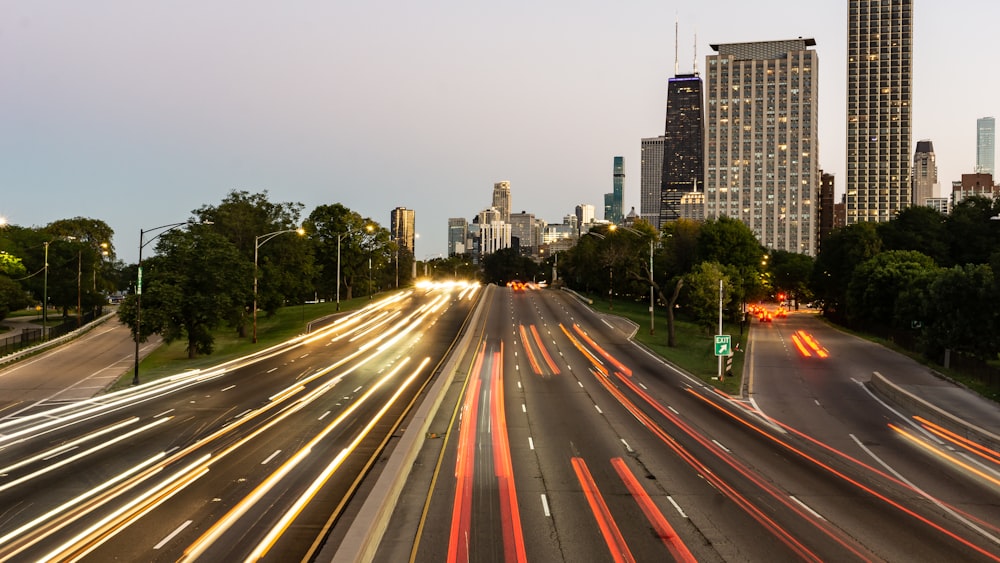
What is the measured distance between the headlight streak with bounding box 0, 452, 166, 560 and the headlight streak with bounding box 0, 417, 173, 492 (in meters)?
2.33

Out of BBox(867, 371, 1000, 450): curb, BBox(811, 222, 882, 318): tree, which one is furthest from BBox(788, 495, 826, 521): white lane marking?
BBox(811, 222, 882, 318): tree

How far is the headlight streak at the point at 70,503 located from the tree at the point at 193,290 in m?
32.7

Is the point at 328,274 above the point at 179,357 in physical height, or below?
above

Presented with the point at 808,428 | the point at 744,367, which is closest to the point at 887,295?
the point at 744,367

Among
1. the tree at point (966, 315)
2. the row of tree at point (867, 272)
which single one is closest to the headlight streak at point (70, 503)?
the row of tree at point (867, 272)

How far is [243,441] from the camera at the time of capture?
22906mm

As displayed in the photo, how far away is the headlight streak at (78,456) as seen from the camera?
1803 centimetres

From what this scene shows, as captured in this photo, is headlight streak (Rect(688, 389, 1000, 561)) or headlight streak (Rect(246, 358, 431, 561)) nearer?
headlight streak (Rect(246, 358, 431, 561))

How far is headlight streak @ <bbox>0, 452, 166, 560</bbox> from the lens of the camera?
1370 cm

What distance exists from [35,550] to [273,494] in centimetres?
502

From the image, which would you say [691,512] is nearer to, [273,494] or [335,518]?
[335,518]

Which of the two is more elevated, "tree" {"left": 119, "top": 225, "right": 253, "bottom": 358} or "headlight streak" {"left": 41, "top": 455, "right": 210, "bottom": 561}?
"tree" {"left": 119, "top": 225, "right": 253, "bottom": 358}

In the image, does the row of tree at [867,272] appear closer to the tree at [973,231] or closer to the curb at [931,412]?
the tree at [973,231]

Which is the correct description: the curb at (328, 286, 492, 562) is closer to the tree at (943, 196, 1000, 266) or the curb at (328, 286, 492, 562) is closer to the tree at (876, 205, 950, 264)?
the tree at (876, 205, 950, 264)
